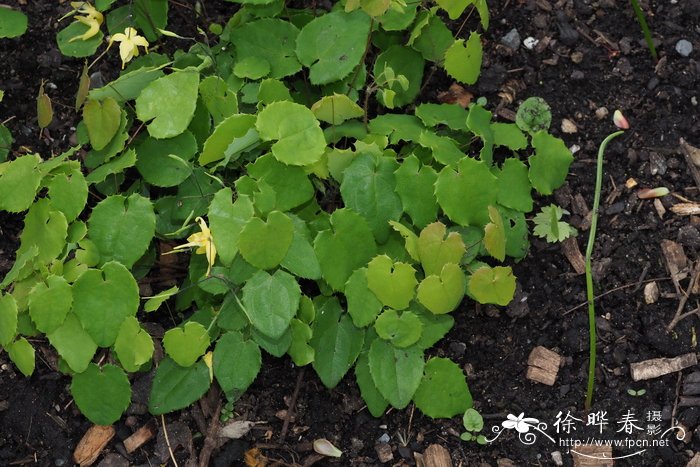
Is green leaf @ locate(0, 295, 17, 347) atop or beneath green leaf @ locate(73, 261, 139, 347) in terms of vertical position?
beneath

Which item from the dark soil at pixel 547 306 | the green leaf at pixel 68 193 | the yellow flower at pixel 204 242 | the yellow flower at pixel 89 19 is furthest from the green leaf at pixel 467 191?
the yellow flower at pixel 89 19

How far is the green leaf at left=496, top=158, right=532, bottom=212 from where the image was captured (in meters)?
2.29

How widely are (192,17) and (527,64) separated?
3.50ft

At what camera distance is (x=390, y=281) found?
6.75ft

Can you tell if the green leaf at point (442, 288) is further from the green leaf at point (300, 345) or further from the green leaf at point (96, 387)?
the green leaf at point (96, 387)

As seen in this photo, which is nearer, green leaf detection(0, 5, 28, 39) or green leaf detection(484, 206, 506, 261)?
green leaf detection(484, 206, 506, 261)

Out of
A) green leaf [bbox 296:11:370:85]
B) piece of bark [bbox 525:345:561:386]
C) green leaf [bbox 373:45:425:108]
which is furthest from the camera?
green leaf [bbox 373:45:425:108]

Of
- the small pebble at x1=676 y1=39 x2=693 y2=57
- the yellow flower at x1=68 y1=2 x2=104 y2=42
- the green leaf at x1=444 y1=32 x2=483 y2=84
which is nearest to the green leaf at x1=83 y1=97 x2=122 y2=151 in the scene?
the yellow flower at x1=68 y1=2 x2=104 y2=42

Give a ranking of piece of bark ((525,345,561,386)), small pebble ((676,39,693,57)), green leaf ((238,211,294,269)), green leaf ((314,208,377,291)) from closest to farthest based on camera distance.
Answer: green leaf ((238,211,294,269)) < green leaf ((314,208,377,291)) < piece of bark ((525,345,561,386)) < small pebble ((676,39,693,57))

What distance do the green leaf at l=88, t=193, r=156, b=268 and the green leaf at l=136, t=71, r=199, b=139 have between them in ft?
0.70

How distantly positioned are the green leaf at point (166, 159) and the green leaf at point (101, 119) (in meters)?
0.10

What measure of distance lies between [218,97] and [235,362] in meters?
0.73

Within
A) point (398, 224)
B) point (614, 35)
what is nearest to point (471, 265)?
point (398, 224)

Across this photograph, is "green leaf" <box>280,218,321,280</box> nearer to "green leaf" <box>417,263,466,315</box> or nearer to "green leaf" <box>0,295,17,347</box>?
"green leaf" <box>417,263,466,315</box>
